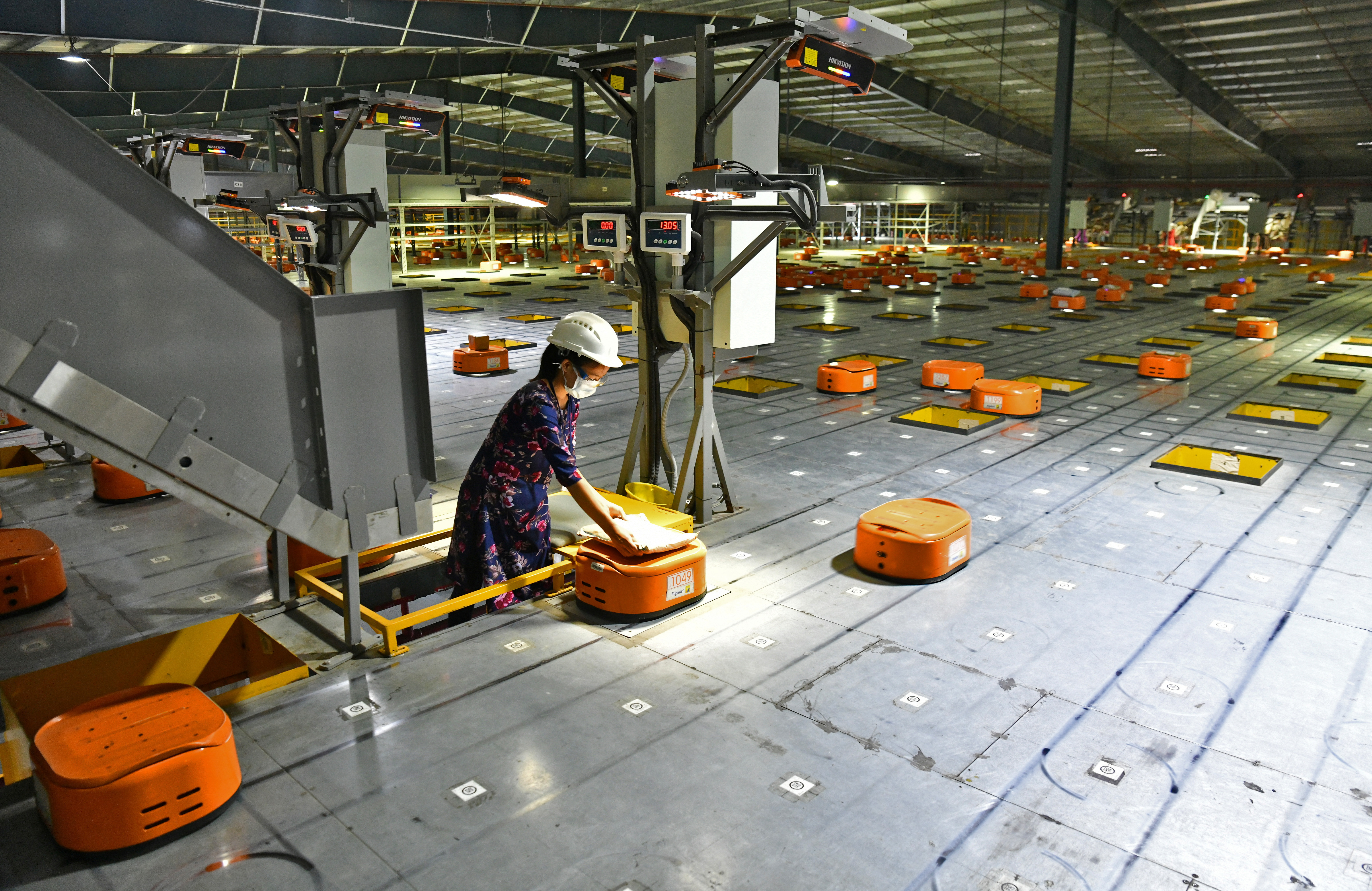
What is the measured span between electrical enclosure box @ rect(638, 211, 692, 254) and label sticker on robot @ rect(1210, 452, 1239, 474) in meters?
5.70

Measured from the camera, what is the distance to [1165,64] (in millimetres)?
26656

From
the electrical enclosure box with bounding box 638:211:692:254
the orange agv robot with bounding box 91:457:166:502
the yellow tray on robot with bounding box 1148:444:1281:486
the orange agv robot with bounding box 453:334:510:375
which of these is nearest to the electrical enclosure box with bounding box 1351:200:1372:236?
the yellow tray on robot with bounding box 1148:444:1281:486

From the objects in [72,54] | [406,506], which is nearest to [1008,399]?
[406,506]

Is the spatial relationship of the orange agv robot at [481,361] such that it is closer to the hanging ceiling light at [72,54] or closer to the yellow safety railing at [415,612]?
the hanging ceiling light at [72,54]

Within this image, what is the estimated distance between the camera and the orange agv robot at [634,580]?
519cm

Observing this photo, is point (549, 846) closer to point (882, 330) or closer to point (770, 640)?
point (770, 640)

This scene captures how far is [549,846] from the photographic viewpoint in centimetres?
335

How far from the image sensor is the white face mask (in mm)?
5039

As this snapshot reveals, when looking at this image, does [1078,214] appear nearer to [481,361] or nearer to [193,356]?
[481,361]

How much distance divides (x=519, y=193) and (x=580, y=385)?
233 cm

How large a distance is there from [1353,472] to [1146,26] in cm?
2181

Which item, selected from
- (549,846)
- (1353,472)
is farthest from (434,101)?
(1353,472)

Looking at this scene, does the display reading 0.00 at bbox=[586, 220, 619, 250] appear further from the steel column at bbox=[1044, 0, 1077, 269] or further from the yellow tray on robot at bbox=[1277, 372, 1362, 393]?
the steel column at bbox=[1044, 0, 1077, 269]

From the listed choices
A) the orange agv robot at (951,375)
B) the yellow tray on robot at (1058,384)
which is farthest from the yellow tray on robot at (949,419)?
the yellow tray on robot at (1058,384)
